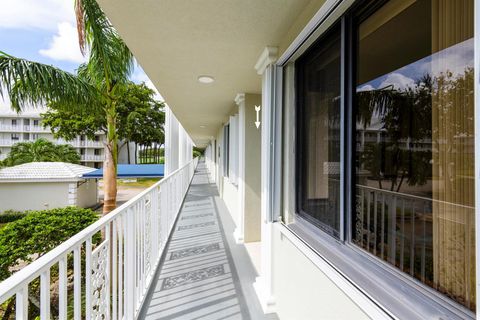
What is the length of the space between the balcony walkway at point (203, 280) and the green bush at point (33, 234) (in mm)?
2502

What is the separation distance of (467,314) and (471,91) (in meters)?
0.69

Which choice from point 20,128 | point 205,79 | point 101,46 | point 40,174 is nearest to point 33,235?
point 101,46

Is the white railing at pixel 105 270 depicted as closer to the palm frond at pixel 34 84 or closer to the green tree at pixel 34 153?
the palm frond at pixel 34 84

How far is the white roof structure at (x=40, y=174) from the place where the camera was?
14312 millimetres

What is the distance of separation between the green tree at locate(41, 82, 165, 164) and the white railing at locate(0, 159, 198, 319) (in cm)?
1630

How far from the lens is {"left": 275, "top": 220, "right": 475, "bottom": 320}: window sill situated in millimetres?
843

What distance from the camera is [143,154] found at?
1276 inches

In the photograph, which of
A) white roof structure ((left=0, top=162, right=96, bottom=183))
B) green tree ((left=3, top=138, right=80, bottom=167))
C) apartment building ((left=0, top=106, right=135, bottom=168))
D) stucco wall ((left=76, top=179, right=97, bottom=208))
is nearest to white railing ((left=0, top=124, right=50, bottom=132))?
apartment building ((left=0, top=106, right=135, bottom=168))

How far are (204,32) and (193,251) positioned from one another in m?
2.73

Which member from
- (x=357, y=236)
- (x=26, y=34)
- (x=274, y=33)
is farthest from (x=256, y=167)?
(x=26, y=34)

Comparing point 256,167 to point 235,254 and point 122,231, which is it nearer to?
point 235,254

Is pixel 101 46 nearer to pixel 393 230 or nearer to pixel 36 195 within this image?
pixel 393 230

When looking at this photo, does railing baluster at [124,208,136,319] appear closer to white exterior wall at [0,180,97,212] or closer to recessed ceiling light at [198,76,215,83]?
recessed ceiling light at [198,76,215,83]

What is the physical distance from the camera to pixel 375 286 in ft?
3.45
